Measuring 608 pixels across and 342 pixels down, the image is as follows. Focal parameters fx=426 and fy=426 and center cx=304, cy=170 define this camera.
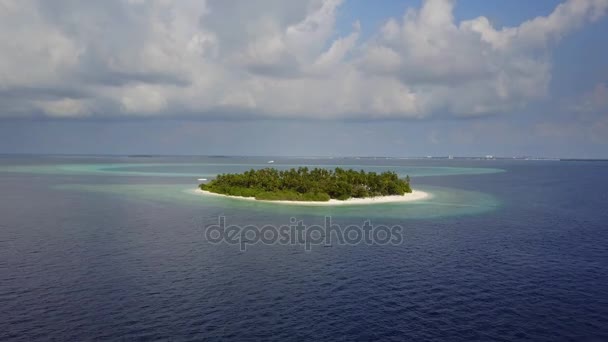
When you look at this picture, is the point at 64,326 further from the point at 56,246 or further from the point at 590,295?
the point at 590,295

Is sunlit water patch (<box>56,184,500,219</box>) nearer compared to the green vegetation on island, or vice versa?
sunlit water patch (<box>56,184,500,219</box>)

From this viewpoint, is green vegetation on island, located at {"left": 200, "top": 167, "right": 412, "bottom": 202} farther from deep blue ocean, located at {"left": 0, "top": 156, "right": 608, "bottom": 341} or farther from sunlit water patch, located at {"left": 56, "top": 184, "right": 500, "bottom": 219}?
deep blue ocean, located at {"left": 0, "top": 156, "right": 608, "bottom": 341}

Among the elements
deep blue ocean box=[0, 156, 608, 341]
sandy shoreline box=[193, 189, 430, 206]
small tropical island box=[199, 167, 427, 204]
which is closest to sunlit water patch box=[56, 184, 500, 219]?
sandy shoreline box=[193, 189, 430, 206]

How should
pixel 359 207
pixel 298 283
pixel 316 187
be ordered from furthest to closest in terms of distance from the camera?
1. pixel 316 187
2. pixel 359 207
3. pixel 298 283

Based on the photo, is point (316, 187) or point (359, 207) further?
point (316, 187)

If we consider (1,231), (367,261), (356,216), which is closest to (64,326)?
(367,261)

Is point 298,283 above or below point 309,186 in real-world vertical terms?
below

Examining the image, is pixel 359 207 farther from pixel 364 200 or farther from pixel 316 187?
pixel 316 187

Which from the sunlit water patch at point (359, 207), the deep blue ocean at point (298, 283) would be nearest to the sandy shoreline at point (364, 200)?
the sunlit water patch at point (359, 207)

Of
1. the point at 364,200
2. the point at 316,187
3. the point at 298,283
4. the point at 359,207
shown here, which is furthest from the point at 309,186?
the point at 298,283
